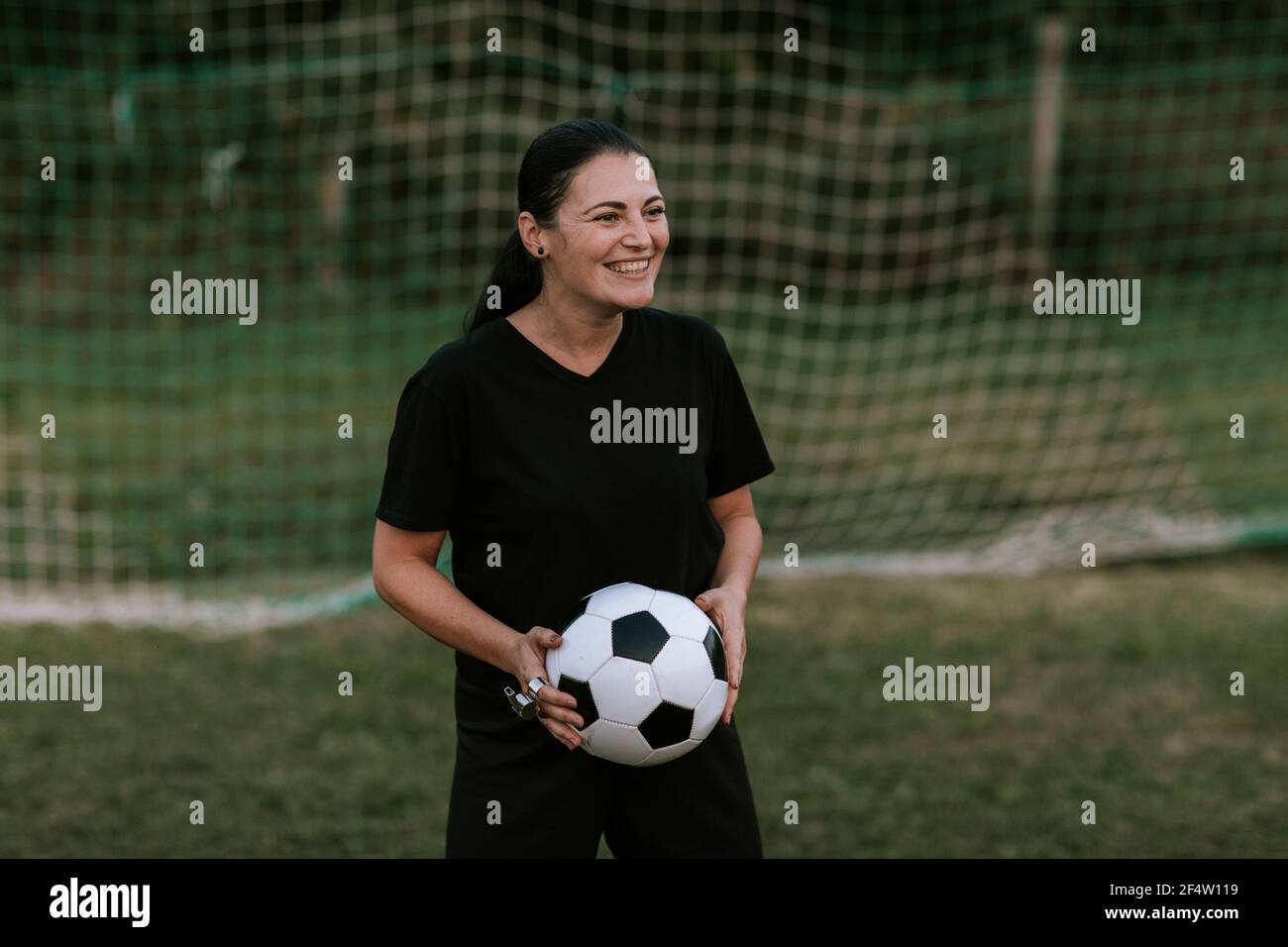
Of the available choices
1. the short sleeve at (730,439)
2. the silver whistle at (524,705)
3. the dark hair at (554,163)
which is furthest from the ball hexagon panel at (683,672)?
the dark hair at (554,163)

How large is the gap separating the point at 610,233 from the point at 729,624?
0.77 m

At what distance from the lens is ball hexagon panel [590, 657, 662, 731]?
Answer: 2.65 m

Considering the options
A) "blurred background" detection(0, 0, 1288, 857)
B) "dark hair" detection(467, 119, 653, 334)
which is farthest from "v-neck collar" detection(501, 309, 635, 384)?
"blurred background" detection(0, 0, 1288, 857)

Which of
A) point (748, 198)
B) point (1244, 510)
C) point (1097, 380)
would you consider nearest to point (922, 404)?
point (1097, 380)

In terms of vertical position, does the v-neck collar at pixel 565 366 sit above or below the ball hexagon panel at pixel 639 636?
above

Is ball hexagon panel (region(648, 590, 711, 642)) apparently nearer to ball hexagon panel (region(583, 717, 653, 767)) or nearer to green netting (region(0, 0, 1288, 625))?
→ ball hexagon panel (region(583, 717, 653, 767))

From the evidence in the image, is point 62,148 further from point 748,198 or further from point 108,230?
point 748,198

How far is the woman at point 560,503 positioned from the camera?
8.86 feet

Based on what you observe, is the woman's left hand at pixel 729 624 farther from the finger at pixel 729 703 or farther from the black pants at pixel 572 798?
the black pants at pixel 572 798

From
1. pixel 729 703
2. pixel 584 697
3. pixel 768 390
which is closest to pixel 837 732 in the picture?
pixel 729 703

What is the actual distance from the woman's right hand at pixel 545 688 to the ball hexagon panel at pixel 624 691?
0.05 meters

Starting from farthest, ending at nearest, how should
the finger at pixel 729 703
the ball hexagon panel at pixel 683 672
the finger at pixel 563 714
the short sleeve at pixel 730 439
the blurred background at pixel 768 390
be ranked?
the blurred background at pixel 768 390
the short sleeve at pixel 730 439
the finger at pixel 729 703
the ball hexagon panel at pixel 683 672
the finger at pixel 563 714

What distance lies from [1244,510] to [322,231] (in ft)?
24.8
